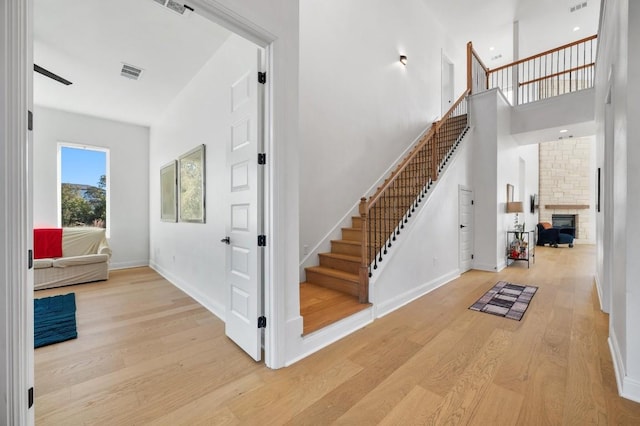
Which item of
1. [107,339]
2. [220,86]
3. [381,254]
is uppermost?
[220,86]

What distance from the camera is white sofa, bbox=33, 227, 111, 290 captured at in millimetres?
4367

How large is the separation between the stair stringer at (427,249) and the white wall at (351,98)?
1.13m

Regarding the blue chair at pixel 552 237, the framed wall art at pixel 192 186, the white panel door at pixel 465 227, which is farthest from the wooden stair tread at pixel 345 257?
the blue chair at pixel 552 237

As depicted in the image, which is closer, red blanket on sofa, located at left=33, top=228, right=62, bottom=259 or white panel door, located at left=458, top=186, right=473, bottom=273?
red blanket on sofa, located at left=33, top=228, right=62, bottom=259

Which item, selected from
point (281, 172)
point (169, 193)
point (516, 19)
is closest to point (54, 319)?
point (169, 193)

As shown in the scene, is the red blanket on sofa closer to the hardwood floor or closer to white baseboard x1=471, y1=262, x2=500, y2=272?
the hardwood floor

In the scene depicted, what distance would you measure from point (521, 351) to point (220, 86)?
161 inches

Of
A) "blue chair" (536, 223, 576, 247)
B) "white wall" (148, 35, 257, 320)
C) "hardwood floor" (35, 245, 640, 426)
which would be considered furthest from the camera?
"blue chair" (536, 223, 576, 247)

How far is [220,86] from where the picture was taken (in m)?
3.23

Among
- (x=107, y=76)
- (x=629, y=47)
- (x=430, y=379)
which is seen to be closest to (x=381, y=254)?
(x=430, y=379)

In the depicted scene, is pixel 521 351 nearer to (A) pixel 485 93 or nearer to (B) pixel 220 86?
(B) pixel 220 86

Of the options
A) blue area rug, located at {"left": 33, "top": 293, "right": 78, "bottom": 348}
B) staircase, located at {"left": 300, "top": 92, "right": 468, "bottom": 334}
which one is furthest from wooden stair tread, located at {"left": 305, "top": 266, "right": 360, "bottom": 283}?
blue area rug, located at {"left": 33, "top": 293, "right": 78, "bottom": 348}

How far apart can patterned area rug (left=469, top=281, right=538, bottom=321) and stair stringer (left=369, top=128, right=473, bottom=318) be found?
0.68 m

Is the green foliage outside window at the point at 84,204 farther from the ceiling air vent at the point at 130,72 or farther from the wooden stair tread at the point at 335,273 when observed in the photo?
the wooden stair tread at the point at 335,273
